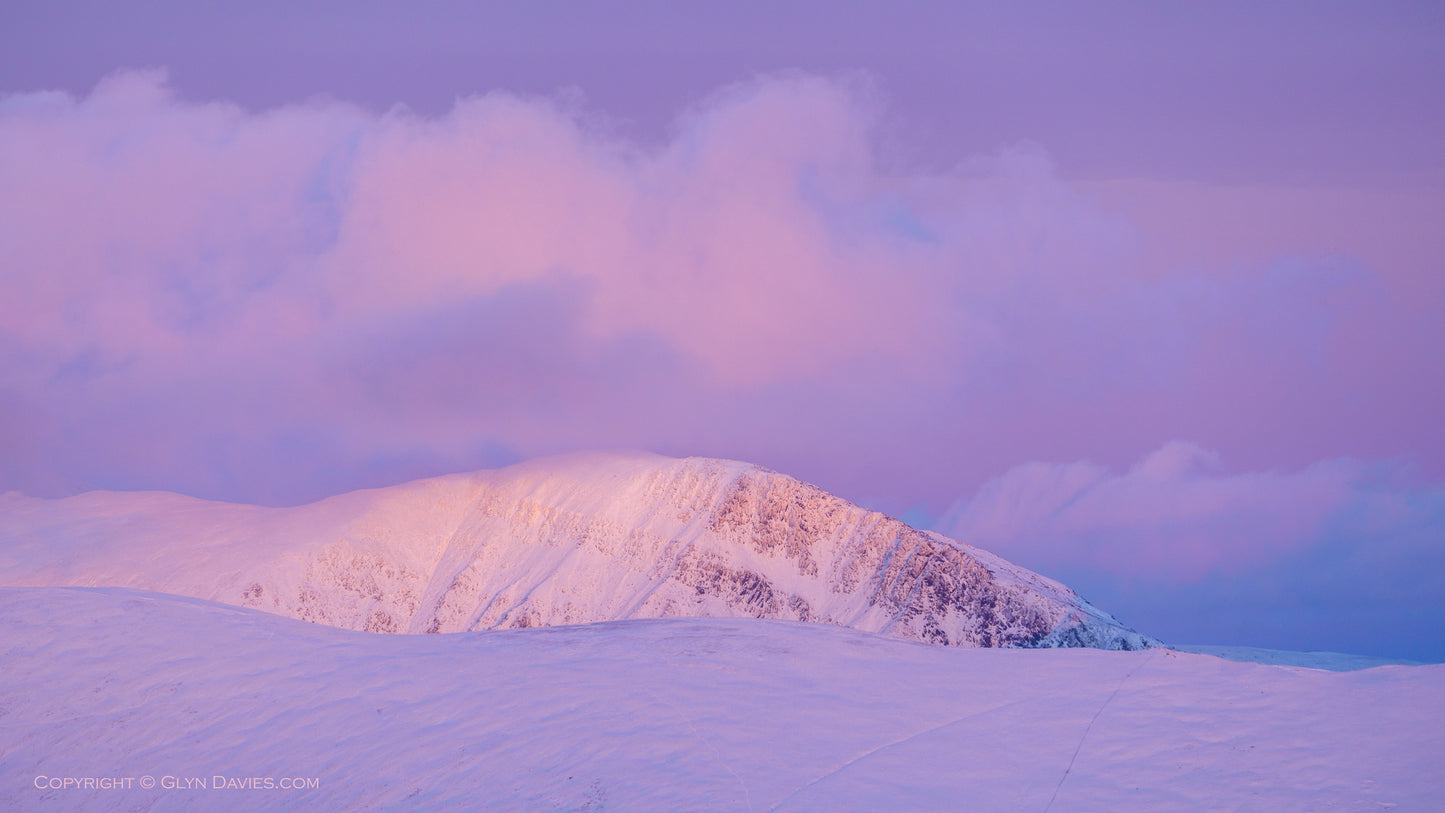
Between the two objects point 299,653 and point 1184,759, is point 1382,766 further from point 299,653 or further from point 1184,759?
point 299,653

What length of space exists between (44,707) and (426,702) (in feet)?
34.4

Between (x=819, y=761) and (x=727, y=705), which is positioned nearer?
(x=819, y=761)

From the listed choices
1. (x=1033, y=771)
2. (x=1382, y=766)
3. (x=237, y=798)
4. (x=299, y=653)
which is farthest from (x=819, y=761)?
(x=299, y=653)

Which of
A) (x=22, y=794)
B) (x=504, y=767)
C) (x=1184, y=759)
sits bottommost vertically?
(x=22, y=794)

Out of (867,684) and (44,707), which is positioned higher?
(867,684)

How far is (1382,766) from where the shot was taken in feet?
78.5

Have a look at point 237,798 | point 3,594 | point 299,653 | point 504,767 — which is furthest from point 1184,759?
point 3,594

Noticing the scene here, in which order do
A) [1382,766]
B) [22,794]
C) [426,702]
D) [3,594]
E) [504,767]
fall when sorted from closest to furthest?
1. [1382,766]
2. [504,767]
3. [22,794]
4. [426,702]
5. [3,594]

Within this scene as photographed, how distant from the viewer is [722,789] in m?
25.7

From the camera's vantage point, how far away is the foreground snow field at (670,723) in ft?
82.2

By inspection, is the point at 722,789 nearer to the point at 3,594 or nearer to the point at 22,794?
the point at 22,794

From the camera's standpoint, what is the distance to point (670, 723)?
29.8 meters

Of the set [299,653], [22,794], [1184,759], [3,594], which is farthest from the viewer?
[3,594]

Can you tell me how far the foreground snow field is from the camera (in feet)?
82.2
